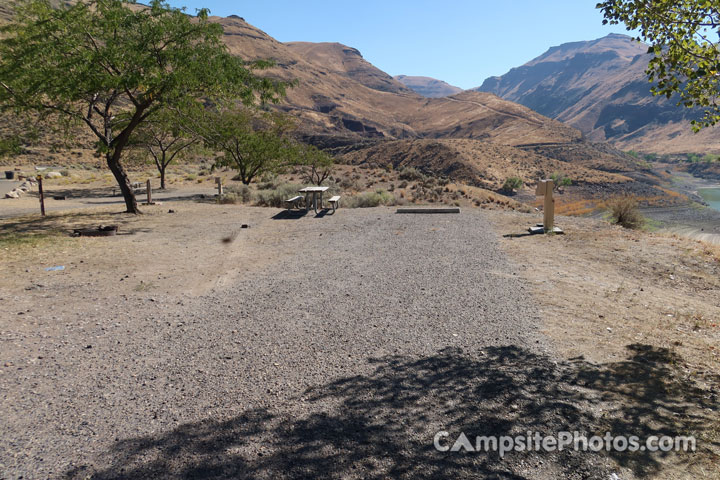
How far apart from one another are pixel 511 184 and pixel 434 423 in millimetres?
43026

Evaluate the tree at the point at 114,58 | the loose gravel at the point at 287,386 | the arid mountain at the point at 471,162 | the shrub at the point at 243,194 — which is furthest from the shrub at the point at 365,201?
the arid mountain at the point at 471,162

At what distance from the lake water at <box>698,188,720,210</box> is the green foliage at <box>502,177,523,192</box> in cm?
1725

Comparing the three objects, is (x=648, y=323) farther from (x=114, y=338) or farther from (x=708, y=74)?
(x=114, y=338)

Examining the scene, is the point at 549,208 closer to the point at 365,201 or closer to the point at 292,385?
the point at 365,201

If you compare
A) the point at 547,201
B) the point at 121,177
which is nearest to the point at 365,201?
the point at 547,201

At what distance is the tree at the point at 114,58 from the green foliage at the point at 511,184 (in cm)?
3481

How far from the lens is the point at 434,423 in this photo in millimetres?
3438

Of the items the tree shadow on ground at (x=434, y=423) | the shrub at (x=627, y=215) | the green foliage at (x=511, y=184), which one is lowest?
the tree shadow on ground at (x=434, y=423)

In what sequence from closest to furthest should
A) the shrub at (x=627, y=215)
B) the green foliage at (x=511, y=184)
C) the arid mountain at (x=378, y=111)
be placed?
the shrub at (x=627, y=215) → the green foliage at (x=511, y=184) → the arid mountain at (x=378, y=111)

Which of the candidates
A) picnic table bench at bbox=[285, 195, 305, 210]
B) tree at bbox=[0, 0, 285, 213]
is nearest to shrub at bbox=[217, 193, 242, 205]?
picnic table bench at bbox=[285, 195, 305, 210]

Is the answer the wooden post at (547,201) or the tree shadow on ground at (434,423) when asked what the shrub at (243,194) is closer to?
the wooden post at (547,201)

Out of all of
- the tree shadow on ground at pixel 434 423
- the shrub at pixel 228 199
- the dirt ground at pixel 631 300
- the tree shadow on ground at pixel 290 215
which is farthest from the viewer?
the shrub at pixel 228 199

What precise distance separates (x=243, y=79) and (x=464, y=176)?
3725 centimetres

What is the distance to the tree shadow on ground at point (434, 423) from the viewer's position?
9.69 ft
